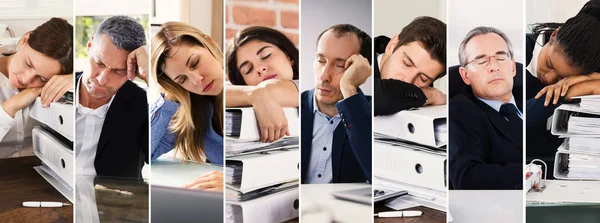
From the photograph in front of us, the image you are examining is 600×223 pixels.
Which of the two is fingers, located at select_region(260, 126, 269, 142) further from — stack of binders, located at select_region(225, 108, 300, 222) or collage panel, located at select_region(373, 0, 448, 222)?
collage panel, located at select_region(373, 0, 448, 222)

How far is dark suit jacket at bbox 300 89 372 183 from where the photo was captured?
418 cm

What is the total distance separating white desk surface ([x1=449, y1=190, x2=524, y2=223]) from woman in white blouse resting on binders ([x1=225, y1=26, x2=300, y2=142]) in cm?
112

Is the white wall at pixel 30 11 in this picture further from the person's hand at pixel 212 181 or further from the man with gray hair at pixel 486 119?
the man with gray hair at pixel 486 119

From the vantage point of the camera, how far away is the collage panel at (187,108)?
4.23m

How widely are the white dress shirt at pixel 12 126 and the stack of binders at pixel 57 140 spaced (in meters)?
0.05

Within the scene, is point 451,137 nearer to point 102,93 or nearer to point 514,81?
point 514,81

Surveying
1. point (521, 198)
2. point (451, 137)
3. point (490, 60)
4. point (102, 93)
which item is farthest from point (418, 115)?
point (102, 93)

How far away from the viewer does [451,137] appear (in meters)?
4.13

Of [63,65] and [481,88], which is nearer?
[481,88]

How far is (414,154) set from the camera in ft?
13.5

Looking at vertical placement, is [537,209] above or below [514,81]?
below

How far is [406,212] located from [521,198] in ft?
2.22

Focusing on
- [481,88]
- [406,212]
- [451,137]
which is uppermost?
[481,88]

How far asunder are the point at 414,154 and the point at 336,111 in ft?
1.73
